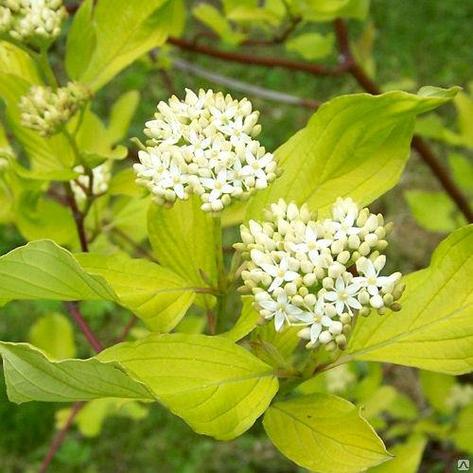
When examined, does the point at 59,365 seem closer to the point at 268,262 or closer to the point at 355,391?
the point at 268,262

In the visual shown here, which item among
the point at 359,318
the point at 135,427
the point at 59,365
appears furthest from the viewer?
the point at 135,427

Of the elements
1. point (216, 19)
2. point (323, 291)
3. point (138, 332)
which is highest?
point (323, 291)

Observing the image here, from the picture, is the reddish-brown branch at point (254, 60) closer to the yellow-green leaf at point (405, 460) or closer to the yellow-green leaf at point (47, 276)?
the yellow-green leaf at point (405, 460)

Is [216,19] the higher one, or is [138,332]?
[216,19]

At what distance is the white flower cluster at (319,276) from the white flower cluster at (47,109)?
1.19 ft

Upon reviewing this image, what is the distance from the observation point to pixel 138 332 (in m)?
1.97

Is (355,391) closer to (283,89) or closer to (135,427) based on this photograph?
(135,427)

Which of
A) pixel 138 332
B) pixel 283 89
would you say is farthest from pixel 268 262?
pixel 283 89

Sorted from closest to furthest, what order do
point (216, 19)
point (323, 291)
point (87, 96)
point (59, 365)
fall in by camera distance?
point (59, 365) → point (323, 291) → point (87, 96) → point (216, 19)

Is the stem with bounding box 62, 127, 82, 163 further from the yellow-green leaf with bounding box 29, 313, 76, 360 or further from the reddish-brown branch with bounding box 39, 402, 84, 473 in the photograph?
the yellow-green leaf with bounding box 29, 313, 76, 360

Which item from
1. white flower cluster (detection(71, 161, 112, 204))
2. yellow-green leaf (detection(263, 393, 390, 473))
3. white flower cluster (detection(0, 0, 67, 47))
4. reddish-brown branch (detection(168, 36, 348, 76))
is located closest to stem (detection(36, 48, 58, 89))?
white flower cluster (detection(0, 0, 67, 47))

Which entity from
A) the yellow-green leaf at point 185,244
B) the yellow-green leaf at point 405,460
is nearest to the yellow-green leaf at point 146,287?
the yellow-green leaf at point 185,244

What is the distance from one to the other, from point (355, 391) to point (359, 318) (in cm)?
100

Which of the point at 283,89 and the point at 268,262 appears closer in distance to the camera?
the point at 268,262
